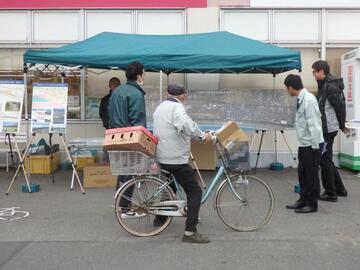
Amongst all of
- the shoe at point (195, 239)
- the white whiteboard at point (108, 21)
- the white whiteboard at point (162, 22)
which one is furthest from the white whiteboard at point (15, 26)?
the shoe at point (195, 239)

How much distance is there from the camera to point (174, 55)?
857cm

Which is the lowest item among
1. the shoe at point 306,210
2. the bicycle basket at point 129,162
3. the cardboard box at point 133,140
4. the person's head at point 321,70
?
the shoe at point 306,210

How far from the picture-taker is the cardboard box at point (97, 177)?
8.82 m

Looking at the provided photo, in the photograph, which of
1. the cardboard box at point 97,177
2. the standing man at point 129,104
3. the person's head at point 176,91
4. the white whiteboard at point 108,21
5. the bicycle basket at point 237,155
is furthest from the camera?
the white whiteboard at point 108,21

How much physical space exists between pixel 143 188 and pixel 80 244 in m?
0.91

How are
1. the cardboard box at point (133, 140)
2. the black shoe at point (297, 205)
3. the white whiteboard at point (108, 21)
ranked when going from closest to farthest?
the cardboard box at point (133, 140) → the black shoe at point (297, 205) → the white whiteboard at point (108, 21)

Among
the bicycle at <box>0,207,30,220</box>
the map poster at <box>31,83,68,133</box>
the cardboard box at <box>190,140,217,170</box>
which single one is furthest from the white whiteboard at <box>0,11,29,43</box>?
the bicycle at <box>0,207,30,220</box>

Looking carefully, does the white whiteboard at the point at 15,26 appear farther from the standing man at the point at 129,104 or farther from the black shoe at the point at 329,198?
the black shoe at the point at 329,198

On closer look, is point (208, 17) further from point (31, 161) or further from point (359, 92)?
point (31, 161)

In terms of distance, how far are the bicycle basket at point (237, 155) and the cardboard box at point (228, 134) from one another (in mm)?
35

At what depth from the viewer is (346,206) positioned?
736cm

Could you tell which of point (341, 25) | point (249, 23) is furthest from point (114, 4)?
point (341, 25)

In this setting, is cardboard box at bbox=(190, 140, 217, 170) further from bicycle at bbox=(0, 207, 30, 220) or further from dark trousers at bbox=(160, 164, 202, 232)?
dark trousers at bbox=(160, 164, 202, 232)

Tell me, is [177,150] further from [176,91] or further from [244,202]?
[244,202]
